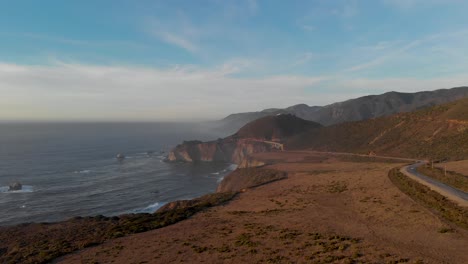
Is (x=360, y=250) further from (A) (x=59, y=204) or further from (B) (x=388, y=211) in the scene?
(A) (x=59, y=204)

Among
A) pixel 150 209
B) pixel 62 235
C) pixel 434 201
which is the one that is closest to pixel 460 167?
pixel 434 201

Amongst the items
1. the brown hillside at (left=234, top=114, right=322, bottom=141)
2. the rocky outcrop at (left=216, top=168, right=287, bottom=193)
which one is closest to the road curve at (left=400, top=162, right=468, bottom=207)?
the rocky outcrop at (left=216, top=168, right=287, bottom=193)

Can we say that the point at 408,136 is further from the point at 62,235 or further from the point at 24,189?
the point at 24,189

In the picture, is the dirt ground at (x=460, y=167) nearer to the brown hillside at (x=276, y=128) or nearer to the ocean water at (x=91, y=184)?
the ocean water at (x=91, y=184)

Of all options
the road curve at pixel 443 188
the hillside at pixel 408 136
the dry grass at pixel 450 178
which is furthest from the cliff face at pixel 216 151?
the road curve at pixel 443 188

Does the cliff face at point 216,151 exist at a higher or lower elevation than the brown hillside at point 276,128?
lower

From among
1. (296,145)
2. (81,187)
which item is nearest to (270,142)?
(296,145)
